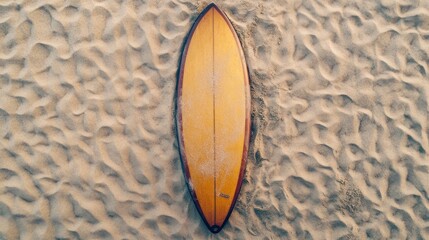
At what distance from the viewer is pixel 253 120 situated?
2.52m

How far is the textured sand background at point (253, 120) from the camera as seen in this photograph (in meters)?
2.39

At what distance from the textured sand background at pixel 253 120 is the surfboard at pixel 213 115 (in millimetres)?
90

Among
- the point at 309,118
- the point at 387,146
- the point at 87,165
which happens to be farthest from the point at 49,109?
the point at 387,146

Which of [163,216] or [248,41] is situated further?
[248,41]

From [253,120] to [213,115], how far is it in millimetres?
276

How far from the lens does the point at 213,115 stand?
2438 millimetres

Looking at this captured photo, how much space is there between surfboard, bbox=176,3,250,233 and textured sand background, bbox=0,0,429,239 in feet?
0.30

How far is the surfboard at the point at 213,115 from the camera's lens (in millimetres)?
2383

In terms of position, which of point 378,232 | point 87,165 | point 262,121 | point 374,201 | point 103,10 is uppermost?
point 103,10

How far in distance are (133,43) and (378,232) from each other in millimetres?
1985

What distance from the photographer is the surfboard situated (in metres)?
2.38

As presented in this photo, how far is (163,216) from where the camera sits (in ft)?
7.84

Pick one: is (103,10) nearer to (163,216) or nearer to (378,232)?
(163,216)

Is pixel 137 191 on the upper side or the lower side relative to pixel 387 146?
lower
